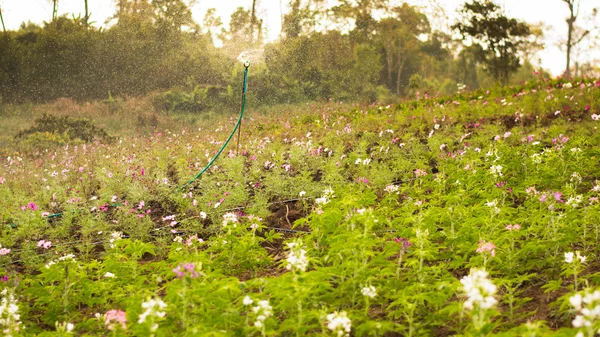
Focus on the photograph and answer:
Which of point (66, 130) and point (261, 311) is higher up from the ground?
point (66, 130)

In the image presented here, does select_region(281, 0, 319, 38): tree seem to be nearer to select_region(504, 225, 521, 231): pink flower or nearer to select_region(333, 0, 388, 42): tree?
select_region(333, 0, 388, 42): tree

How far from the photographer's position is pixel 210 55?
75.8 feet

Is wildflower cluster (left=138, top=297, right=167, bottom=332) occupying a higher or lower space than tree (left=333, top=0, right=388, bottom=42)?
lower

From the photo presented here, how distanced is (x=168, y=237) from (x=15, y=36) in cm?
1921

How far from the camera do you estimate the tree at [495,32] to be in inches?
890

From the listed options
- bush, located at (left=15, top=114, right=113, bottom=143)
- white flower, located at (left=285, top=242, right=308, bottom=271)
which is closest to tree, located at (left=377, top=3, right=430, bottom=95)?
bush, located at (left=15, top=114, right=113, bottom=143)

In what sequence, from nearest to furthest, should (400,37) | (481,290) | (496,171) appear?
(481,290) → (496,171) → (400,37)

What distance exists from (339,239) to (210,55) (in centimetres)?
2092

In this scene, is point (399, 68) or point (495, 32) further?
point (399, 68)

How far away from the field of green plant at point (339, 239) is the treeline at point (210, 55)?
11250mm

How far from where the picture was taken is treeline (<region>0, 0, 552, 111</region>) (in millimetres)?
20406

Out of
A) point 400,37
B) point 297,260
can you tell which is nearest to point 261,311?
point 297,260

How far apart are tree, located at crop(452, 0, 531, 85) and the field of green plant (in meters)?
15.0

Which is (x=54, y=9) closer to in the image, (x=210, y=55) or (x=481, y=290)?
(x=210, y=55)
